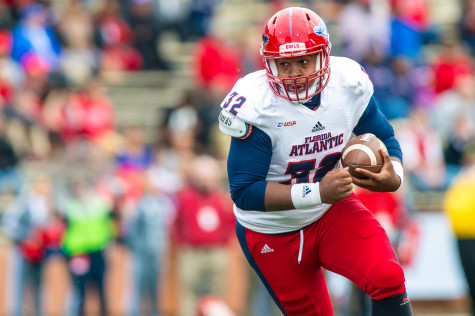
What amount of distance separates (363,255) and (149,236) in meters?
6.11

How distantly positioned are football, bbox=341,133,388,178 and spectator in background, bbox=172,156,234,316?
5522mm

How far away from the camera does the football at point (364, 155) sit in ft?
14.7

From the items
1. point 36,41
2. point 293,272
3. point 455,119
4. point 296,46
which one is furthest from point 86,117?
point 296,46

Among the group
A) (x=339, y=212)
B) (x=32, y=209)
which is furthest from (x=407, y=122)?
(x=339, y=212)

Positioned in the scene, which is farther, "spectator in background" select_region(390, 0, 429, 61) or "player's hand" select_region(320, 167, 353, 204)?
"spectator in background" select_region(390, 0, 429, 61)

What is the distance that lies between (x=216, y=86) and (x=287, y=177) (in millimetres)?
7343

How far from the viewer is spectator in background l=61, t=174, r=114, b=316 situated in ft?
32.5

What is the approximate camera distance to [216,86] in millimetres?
12000

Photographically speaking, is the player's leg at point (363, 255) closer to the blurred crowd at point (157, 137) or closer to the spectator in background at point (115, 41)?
the blurred crowd at point (157, 137)

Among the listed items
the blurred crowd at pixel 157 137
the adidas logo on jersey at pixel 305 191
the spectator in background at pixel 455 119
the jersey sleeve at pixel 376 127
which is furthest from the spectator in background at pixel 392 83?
the adidas logo on jersey at pixel 305 191

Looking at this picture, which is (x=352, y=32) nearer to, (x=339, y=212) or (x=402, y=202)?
(x=402, y=202)

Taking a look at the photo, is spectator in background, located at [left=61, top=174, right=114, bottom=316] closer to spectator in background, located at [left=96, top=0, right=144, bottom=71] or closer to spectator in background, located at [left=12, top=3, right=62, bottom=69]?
spectator in background, located at [left=12, top=3, right=62, bottom=69]

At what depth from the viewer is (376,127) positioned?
4848 millimetres

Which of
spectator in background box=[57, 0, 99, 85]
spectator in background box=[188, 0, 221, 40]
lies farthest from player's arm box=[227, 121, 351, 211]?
spectator in background box=[188, 0, 221, 40]
